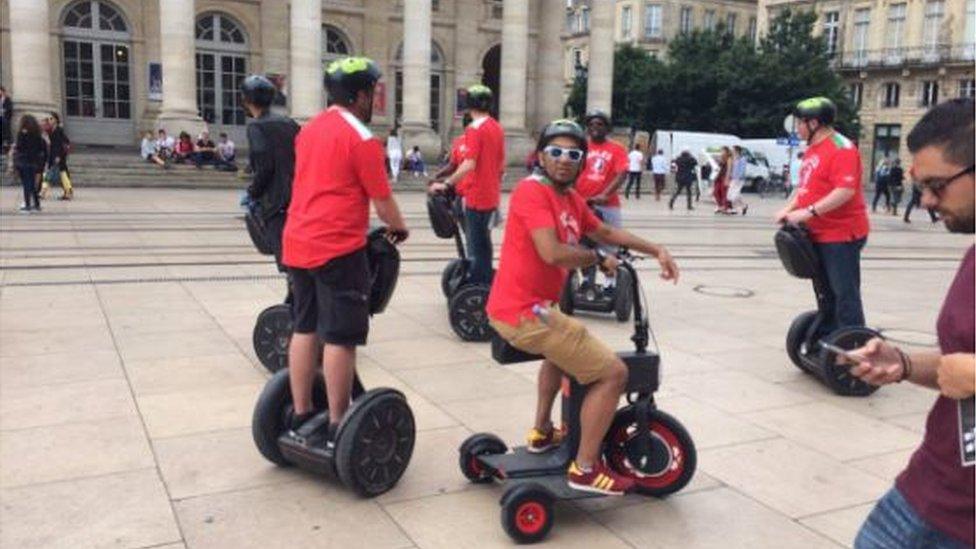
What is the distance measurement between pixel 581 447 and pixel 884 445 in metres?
2.32

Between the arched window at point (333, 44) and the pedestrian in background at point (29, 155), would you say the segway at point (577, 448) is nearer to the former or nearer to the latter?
the pedestrian in background at point (29, 155)

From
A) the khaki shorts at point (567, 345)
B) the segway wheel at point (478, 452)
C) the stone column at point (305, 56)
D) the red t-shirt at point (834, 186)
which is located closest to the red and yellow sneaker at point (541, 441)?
the segway wheel at point (478, 452)

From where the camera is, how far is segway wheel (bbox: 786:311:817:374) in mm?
6750

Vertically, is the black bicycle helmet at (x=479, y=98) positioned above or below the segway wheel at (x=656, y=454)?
above

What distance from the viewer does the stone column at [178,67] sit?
28688 millimetres

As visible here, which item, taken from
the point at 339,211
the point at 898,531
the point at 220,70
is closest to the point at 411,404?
the point at 339,211

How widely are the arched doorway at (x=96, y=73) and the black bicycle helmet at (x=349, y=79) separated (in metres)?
31.9

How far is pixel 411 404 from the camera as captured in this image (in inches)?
225

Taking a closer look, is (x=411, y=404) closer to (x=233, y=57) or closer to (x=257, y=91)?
(x=257, y=91)

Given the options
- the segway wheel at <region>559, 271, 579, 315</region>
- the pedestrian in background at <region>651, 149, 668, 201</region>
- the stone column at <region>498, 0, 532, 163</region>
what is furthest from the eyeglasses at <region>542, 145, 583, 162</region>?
the stone column at <region>498, 0, 532, 163</region>

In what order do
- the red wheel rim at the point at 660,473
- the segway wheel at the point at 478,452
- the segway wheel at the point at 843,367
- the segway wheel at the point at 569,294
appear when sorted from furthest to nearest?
the segway wheel at the point at 569,294 < the segway wheel at the point at 843,367 < the segway wheel at the point at 478,452 < the red wheel rim at the point at 660,473

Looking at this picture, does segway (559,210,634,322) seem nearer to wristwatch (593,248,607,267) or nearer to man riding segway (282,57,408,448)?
man riding segway (282,57,408,448)

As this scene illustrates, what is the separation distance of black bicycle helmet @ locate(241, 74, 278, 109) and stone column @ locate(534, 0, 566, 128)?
113 feet

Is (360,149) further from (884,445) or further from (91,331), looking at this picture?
(91,331)
